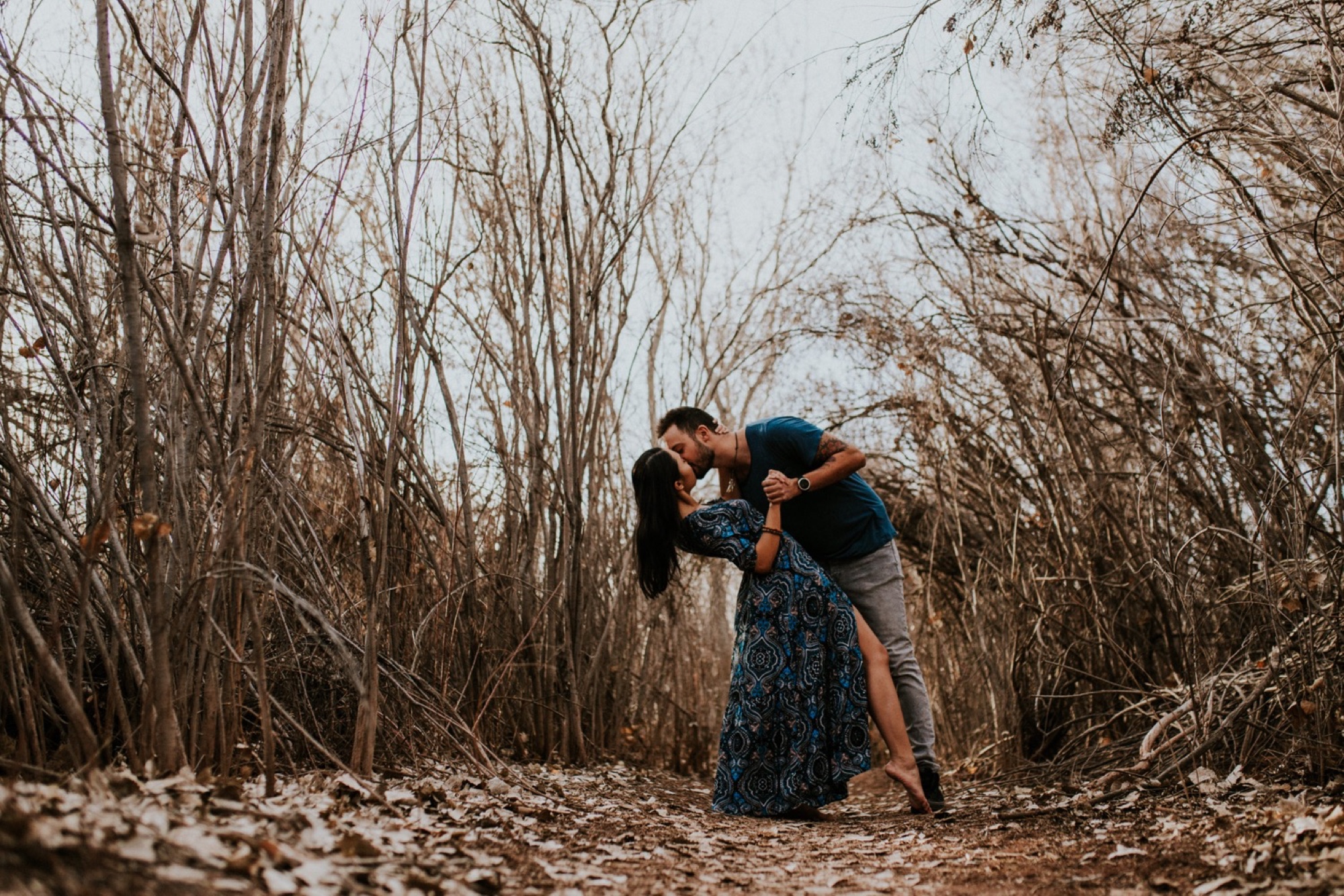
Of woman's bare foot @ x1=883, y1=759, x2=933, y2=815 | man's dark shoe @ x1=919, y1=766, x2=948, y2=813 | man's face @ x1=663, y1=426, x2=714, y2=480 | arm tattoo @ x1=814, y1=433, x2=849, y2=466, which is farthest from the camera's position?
man's face @ x1=663, y1=426, x2=714, y2=480

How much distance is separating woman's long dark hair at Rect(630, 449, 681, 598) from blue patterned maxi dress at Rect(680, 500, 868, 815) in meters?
0.07

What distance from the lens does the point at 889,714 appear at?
3.06 meters

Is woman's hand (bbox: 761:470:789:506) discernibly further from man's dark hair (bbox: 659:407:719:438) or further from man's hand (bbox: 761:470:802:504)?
man's dark hair (bbox: 659:407:719:438)

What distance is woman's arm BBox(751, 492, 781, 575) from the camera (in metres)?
3.15

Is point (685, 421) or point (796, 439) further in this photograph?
point (685, 421)

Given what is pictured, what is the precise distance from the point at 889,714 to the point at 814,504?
26.0 inches

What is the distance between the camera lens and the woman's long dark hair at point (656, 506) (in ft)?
10.6

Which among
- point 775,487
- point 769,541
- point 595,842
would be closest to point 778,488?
point 775,487

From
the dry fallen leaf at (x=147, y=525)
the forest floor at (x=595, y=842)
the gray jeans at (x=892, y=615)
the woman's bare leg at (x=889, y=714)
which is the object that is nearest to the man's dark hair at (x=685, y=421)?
the gray jeans at (x=892, y=615)

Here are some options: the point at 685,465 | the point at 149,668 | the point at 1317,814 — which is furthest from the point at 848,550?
the point at 149,668

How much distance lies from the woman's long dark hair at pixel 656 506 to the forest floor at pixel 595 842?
0.73 m

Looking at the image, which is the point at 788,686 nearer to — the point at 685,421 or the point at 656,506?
the point at 656,506

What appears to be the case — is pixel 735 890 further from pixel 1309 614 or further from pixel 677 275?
pixel 677 275

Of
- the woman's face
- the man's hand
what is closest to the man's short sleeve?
the man's hand
